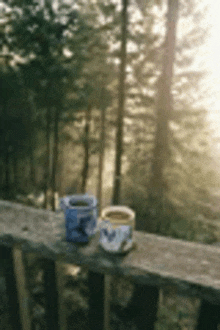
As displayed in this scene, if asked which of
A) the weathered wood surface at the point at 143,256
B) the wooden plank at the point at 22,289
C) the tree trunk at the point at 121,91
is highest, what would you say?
the tree trunk at the point at 121,91

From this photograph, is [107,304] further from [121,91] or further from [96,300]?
[121,91]

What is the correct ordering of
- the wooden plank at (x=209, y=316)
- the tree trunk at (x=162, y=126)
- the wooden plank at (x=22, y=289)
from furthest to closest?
the tree trunk at (x=162, y=126), the wooden plank at (x=22, y=289), the wooden plank at (x=209, y=316)

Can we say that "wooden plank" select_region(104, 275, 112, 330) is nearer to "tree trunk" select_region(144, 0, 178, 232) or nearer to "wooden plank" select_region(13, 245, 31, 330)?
"wooden plank" select_region(13, 245, 31, 330)

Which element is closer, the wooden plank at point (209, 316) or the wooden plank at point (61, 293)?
the wooden plank at point (209, 316)

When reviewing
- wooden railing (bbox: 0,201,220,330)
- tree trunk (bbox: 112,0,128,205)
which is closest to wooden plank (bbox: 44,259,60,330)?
wooden railing (bbox: 0,201,220,330)

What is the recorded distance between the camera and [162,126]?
9.52 metres

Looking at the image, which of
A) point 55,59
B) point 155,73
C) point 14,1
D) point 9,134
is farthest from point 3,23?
point 9,134

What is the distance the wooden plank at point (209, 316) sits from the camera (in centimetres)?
152

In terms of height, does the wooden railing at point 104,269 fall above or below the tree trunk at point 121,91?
below

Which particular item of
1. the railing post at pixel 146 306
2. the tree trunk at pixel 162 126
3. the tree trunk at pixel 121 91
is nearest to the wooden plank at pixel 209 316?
the railing post at pixel 146 306

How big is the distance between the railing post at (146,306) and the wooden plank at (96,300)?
0.26 metres

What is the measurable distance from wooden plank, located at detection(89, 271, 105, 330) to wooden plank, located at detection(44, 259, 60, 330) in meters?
0.33

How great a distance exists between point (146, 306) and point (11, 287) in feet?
3.81

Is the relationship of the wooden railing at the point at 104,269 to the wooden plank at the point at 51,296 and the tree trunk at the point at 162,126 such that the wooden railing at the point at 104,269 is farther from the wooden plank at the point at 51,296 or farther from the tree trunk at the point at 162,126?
the tree trunk at the point at 162,126
